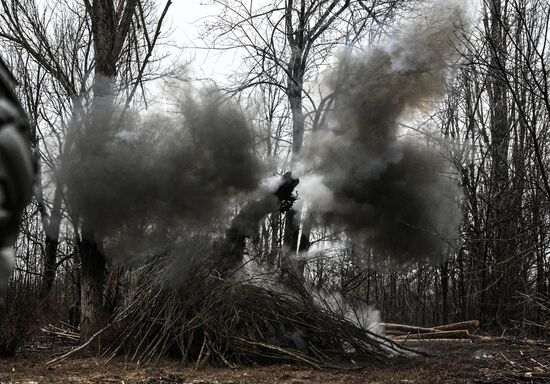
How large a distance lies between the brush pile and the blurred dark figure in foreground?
8.67m

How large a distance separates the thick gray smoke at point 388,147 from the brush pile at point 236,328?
7.76 feet

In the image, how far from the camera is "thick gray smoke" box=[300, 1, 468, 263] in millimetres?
11391

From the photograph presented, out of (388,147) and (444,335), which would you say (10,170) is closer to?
(388,147)

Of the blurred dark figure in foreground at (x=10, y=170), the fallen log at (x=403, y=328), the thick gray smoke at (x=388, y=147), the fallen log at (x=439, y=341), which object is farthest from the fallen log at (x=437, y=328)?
the blurred dark figure in foreground at (x=10, y=170)

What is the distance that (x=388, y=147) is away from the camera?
11.4 metres

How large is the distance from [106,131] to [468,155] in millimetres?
10248

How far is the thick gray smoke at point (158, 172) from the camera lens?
1066 centimetres

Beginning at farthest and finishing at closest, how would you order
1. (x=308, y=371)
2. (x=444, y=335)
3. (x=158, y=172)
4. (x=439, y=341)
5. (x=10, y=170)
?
(x=444, y=335)
(x=439, y=341)
(x=158, y=172)
(x=308, y=371)
(x=10, y=170)

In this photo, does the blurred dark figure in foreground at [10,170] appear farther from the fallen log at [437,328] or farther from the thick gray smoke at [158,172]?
the fallen log at [437,328]

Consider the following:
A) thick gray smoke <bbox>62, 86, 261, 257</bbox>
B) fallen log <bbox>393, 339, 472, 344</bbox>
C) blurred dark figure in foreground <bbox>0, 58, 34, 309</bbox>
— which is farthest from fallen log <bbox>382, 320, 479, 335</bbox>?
blurred dark figure in foreground <bbox>0, 58, 34, 309</bbox>

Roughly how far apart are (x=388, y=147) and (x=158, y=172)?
4.19 metres

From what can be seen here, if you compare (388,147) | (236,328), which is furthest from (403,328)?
(236,328)

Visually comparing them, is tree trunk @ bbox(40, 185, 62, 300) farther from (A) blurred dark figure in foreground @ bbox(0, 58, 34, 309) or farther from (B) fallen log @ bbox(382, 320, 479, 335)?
(A) blurred dark figure in foreground @ bbox(0, 58, 34, 309)

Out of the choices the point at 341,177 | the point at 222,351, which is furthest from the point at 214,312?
the point at 341,177
